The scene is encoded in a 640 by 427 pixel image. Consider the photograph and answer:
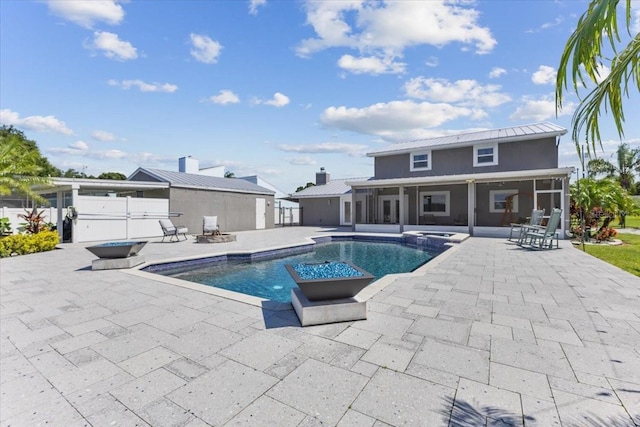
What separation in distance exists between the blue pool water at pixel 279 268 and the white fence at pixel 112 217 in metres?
7.23

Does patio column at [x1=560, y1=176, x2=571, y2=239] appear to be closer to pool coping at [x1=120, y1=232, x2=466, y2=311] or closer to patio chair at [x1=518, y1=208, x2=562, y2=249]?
patio chair at [x1=518, y1=208, x2=562, y2=249]

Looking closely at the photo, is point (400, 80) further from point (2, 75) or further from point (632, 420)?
point (2, 75)

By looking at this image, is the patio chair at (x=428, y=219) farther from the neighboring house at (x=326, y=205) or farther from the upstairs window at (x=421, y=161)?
the neighboring house at (x=326, y=205)

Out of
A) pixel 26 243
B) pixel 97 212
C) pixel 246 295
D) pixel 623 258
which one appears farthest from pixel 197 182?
pixel 623 258

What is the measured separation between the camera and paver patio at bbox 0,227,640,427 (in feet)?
6.90

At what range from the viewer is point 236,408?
7.03 feet

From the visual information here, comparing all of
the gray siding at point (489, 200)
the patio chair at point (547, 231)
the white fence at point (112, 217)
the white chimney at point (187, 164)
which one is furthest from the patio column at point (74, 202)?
the gray siding at point (489, 200)

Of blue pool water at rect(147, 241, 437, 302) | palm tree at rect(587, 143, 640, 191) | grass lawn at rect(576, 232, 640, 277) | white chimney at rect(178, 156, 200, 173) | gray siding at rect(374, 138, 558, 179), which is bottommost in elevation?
blue pool water at rect(147, 241, 437, 302)

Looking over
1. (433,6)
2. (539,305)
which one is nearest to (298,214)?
(433,6)

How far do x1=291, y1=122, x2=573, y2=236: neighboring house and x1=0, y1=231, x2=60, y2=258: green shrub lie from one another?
13.8 m

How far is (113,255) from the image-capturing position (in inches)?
285

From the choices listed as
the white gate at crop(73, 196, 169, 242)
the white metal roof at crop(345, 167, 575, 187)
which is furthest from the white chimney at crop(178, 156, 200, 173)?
the white metal roof at crop(345, 167, 575, 187)

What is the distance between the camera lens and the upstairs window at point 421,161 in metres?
18.6

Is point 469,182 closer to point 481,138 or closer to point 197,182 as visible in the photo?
point 481,138
